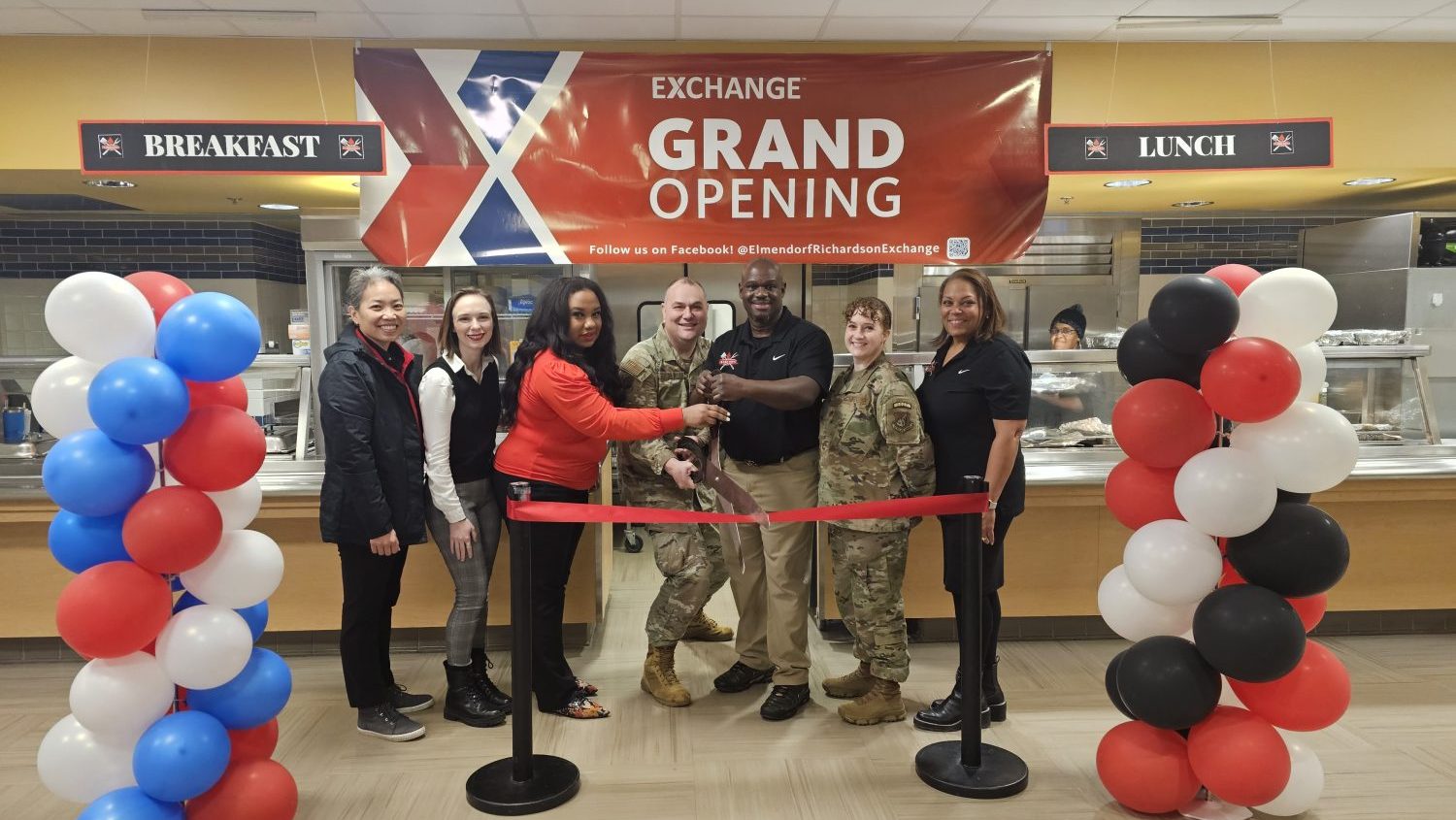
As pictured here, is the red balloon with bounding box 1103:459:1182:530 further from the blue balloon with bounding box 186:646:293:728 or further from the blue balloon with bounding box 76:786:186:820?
the blue balloon with bounding box 76:786:186:820

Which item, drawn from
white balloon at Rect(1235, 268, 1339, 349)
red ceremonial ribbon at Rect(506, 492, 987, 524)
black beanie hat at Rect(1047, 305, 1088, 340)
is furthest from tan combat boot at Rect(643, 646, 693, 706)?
black beanie hat at Rect(1047, 305, 1088, 340)

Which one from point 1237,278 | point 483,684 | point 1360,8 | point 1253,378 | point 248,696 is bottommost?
point 483,684

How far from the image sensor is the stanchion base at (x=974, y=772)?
285 centimetres

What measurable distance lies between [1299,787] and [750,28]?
11.6 feet

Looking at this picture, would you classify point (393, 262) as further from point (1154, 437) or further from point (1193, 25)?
point (1193, 25)

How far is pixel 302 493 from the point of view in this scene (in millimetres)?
3928

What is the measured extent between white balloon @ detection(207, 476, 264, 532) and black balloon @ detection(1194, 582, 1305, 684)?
2.77 meters

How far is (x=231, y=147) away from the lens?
3.26m

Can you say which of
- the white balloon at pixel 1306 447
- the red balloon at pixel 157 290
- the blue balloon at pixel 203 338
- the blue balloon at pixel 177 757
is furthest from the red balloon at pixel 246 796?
the white balloon at pixel 1306 447

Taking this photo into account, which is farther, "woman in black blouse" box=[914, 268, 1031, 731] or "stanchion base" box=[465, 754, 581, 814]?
"woman in black blouse" box=[914, 268, 1031, 731]

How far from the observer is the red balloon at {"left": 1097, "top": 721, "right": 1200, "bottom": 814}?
8.63 feet

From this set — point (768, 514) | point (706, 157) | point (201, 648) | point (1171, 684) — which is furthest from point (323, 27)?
point (1171, 684)

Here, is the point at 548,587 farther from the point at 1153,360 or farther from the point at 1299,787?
the point at 1299,787

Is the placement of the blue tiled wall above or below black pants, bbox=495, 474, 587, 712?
above
